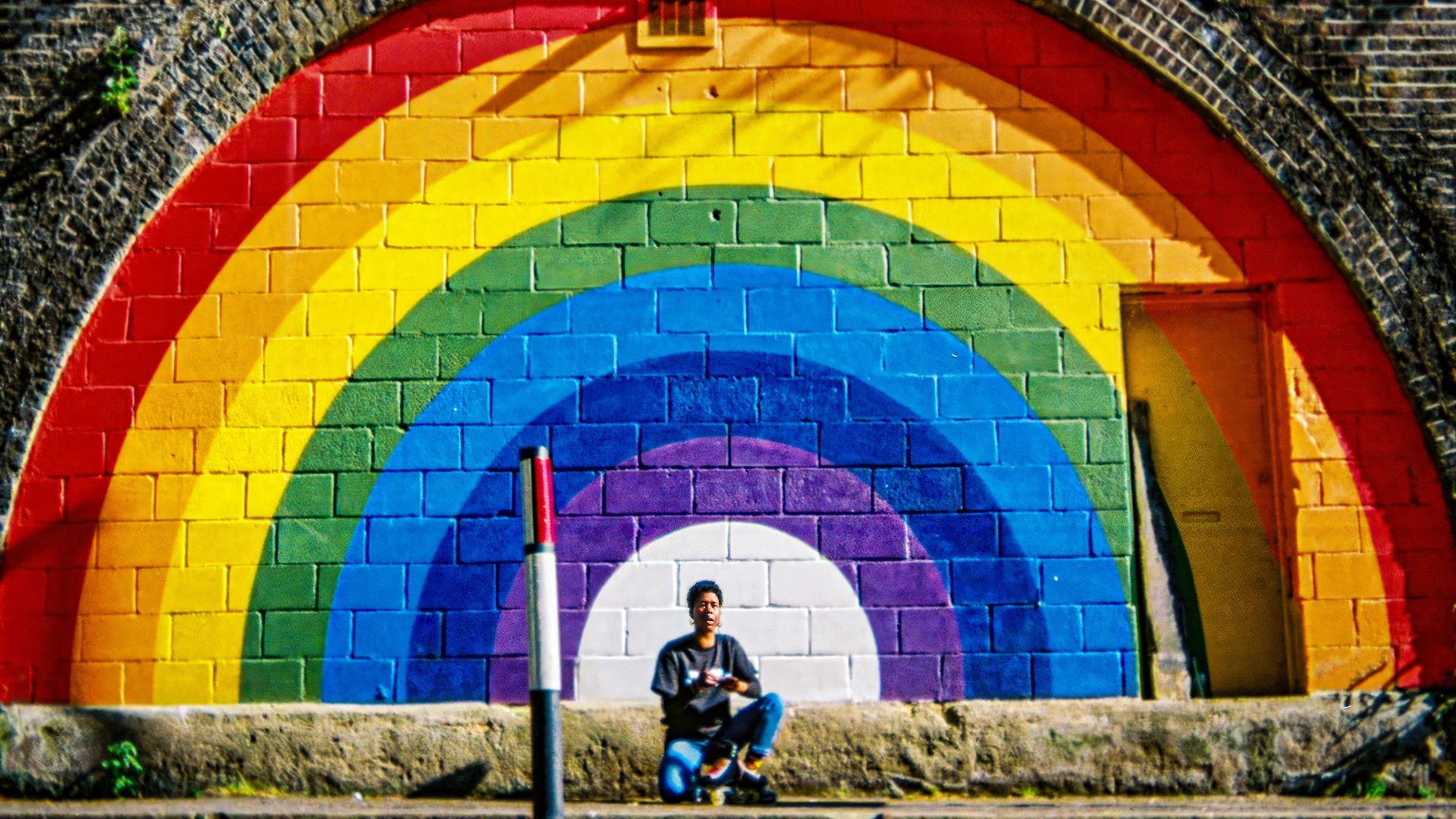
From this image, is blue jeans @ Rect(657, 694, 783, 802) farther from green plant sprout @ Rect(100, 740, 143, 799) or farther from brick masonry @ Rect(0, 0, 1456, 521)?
brick masonry @ Rect(0, 0, 1456, 521)

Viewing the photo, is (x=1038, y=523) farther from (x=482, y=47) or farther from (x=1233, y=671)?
(x=482, y=47)

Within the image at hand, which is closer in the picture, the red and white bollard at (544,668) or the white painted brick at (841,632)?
the red and white bollard at (544,668)

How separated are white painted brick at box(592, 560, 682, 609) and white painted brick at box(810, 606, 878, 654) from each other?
0.73 metres

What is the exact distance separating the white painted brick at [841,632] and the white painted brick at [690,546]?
588mm

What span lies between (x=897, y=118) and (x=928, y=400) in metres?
1.54

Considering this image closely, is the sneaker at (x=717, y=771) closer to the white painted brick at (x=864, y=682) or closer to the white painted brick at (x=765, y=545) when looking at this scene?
Result: the white painted brick at (x=864, y=682)

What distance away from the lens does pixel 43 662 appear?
6.61 metres

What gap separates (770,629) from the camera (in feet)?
21.6

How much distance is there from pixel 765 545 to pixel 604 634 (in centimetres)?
95

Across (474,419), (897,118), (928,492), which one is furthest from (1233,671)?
(474,419)

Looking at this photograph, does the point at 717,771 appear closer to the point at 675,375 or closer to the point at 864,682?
the point at 864,682

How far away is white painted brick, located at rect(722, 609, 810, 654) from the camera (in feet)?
21.5

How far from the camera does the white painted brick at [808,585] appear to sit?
6594 mm

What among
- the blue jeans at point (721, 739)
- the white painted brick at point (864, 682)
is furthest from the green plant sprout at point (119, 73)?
the white painted brick at point (864, 682)
